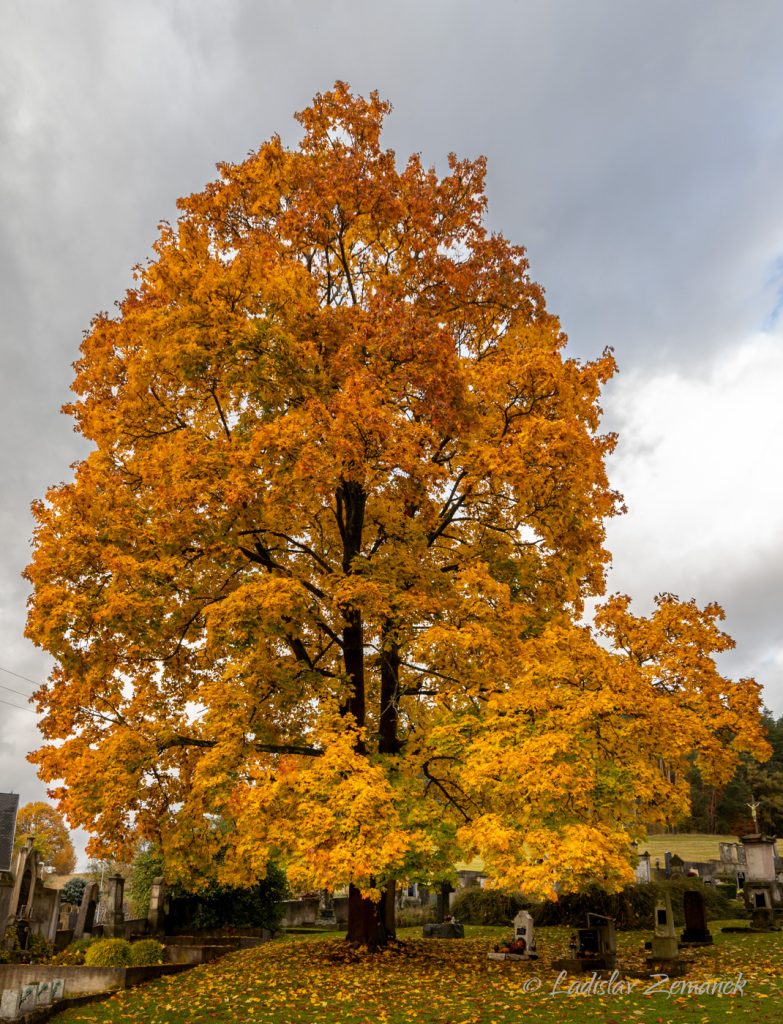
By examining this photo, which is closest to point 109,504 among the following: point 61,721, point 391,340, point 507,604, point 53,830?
point 61,721

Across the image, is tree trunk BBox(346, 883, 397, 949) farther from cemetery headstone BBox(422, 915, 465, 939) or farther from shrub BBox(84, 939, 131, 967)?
cemetery headstone BBox(422, 915, 465, 939)

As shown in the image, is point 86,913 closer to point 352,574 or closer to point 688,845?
point 352,574

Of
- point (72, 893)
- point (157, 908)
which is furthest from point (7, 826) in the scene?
point (72, 893)

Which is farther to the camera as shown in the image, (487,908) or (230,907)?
(487,908)

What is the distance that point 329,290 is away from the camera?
16.5 metres

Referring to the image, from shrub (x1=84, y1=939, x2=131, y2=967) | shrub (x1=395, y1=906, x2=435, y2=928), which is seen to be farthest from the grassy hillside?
shrub (x1=84, y1=939, x2=131, y2=967)

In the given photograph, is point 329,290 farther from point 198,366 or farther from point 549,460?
point 549,460

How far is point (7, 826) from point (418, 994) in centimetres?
1029

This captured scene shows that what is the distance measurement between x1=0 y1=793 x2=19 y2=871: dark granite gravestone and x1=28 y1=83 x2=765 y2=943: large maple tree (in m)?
4.38

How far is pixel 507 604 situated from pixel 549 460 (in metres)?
2.48

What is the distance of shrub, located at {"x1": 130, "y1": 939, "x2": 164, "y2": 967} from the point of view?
1498 centimetres

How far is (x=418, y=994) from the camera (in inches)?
433

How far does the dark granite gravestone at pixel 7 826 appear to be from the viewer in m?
15.9

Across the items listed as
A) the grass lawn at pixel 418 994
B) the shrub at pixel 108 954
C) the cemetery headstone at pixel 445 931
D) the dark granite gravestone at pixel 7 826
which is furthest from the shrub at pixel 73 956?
the cemetery headstone at pixel 445 931
